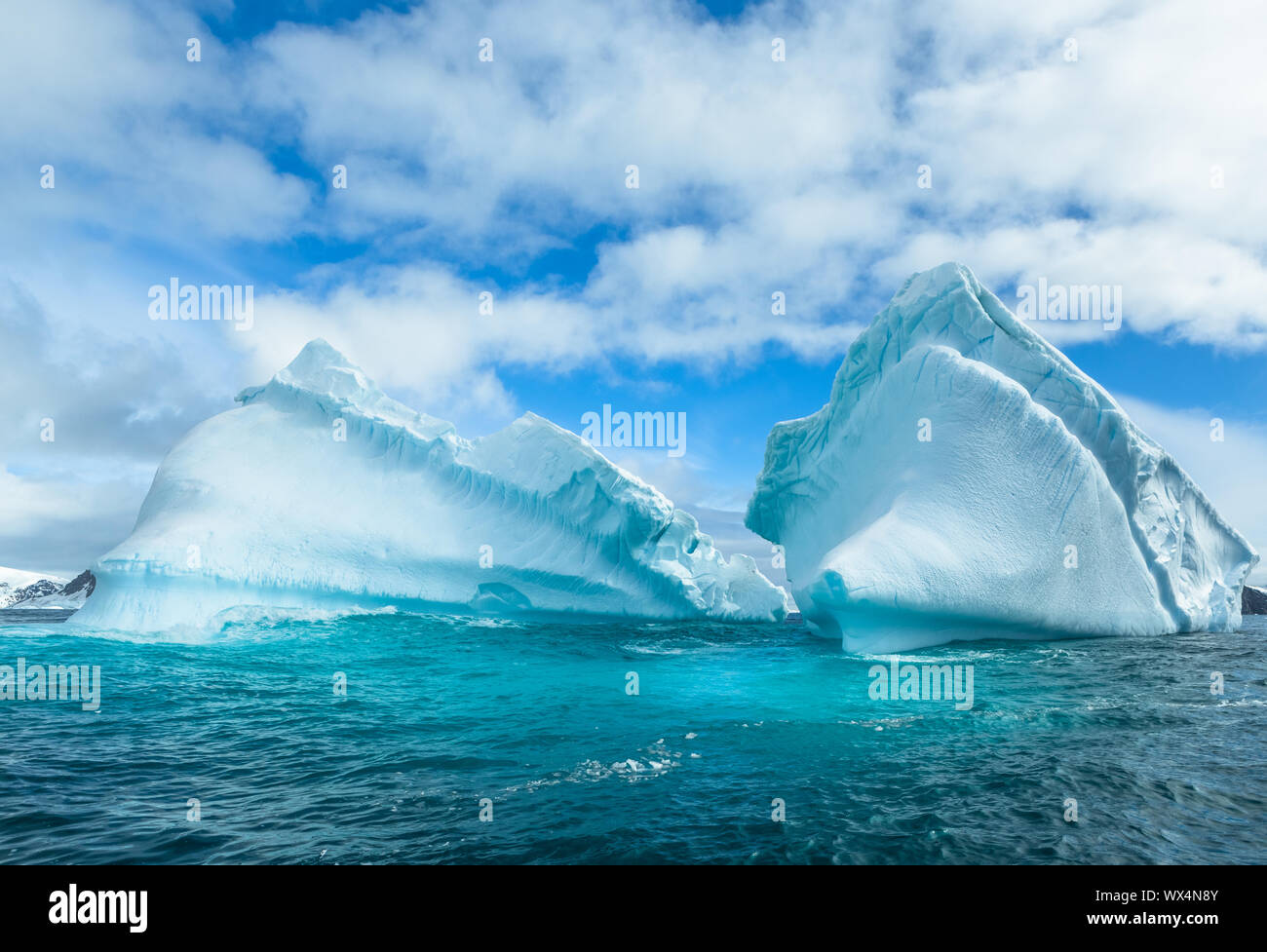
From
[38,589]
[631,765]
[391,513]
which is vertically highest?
[391,513]

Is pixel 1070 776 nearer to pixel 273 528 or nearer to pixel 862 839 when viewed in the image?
pixel 862 839

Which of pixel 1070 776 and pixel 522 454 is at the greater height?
pixel 522 454

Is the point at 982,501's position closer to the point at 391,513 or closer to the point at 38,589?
the point at 391,513

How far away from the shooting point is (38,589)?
3282 inches

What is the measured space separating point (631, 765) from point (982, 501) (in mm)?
10755

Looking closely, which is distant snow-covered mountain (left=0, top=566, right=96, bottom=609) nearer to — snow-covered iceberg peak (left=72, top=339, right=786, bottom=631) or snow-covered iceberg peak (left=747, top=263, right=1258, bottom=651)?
snow-covered iceberg peak (left=72, top=339, right=786, bottom=631)

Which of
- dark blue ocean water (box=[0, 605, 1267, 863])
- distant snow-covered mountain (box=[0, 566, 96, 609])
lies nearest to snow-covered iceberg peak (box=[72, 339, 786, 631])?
dark blue ocean water (box=[0, 605, 1267, 863])

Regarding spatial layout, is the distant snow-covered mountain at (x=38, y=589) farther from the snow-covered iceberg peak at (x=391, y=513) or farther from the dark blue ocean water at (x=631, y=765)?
the dark blue ocean water at (x=631, y=765)

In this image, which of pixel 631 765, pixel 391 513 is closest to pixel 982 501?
pixel 631 765

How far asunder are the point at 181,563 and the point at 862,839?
15694 mm

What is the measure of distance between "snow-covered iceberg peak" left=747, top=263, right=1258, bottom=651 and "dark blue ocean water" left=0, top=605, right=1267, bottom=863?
5.52 feet
